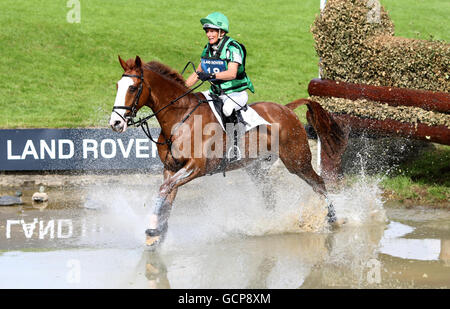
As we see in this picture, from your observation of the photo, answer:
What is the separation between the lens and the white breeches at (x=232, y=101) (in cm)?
909

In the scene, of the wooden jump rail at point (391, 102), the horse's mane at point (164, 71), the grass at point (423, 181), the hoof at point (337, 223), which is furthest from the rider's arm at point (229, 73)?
the grass at point (423, 181)

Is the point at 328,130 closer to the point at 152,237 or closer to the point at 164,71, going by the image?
the point at 164,71

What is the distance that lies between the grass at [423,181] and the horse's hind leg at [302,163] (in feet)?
6.37

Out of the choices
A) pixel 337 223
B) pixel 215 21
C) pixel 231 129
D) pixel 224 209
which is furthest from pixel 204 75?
pixel 337 223

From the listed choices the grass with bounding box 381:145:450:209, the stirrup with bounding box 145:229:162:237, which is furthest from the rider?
the grass with bounding box 381:145:450:209

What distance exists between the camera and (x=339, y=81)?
39.8 feet

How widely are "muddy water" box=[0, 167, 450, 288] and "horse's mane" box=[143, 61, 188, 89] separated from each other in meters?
1.93

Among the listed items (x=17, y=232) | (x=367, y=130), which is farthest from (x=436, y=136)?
(x=17, y=232)

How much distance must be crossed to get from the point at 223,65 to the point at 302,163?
187 cm

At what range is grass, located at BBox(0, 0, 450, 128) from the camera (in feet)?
51.6

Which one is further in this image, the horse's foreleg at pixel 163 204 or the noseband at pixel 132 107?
the horse's foreleg at pixel 163 204

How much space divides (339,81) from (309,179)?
2.69 meters

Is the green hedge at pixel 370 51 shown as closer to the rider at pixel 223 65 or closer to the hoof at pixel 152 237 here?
the rider at pixel 223 65
